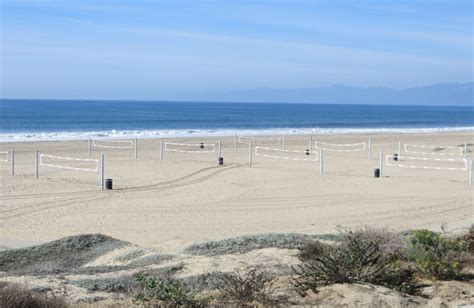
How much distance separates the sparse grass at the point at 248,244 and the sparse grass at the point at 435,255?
163 cm

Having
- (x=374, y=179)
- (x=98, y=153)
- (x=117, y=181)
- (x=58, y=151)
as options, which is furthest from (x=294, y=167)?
(x=58, y=151)

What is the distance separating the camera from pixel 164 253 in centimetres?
992

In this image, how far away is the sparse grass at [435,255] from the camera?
7.76 m

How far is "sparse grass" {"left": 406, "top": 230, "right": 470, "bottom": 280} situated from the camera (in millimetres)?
7759

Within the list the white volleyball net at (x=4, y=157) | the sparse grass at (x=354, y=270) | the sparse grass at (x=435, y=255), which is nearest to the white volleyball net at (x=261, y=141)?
the white volleyball net at (x=4, y=157)

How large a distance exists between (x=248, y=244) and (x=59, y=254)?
2.71m

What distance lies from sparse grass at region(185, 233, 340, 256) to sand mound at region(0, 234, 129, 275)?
1.43m

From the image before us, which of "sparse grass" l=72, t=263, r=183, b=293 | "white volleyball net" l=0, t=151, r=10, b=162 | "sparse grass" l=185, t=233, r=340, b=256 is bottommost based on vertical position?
"sparse grass" l=72, t=263, r=183, b=293

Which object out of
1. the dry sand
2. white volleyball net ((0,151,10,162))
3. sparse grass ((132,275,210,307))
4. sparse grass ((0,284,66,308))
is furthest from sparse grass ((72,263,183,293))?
white volleyball net ((0,151,10,162))

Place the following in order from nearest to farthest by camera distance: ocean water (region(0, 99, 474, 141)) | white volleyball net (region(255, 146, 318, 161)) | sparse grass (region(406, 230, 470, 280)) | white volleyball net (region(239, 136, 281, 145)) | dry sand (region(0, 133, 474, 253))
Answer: sparse grass (region(406, 230, 470, 280)), dry sand (region(0, 133, 474, 253)), white volleyball net (region(255, 146, 318, 161)), white volleyball net (region(239, 136, 281, 145)), ocean water (region(0, 99, 474, 141))

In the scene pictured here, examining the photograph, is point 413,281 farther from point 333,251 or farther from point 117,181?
point 117,181

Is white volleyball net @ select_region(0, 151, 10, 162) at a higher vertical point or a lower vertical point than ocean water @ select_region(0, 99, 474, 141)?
lower

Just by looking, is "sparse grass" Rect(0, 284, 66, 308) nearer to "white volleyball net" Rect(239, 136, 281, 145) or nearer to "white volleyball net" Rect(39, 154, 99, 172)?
"white volleyball net" Rect(39, 154, 99, 172)

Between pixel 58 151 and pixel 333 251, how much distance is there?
91.8 feet
